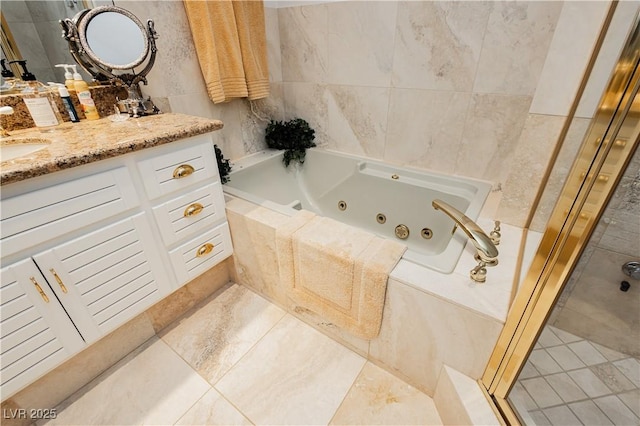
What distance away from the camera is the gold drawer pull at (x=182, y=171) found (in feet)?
3.42

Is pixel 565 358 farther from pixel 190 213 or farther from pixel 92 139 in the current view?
pixel 92 139

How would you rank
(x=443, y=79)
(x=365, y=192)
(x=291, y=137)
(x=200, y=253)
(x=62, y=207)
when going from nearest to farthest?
(x=62, y=207) → (x=200, y=253) → (x=443, y=79) → (x=365, y=192) → (x=291, y=137)

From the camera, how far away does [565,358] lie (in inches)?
39.0

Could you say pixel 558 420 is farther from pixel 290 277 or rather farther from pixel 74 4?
pixel 74 4

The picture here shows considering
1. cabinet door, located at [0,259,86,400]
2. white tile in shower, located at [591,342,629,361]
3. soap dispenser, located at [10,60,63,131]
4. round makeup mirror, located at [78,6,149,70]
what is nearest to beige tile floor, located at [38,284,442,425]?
cabinet door, located at [0,259,86,400]

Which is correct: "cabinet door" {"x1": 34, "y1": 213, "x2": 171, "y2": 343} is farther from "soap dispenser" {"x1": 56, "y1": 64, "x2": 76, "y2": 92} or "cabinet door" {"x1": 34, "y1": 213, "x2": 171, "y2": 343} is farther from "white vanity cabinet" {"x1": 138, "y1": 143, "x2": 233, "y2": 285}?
"soap dispenser" {"x1": 56, "y1": 64, "x2": 76, "y2": 92}

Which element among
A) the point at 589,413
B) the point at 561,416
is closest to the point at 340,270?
the point at 561,416

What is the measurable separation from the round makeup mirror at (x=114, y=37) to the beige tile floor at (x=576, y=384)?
5.80 ft

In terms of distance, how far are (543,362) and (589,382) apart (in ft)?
1.08

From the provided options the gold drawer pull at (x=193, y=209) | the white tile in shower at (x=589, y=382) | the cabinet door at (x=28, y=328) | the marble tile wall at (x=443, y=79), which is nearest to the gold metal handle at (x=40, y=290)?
the cabinet door at (x=28, y=328)

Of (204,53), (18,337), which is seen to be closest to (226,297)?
(18,337)

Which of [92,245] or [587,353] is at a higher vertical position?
[92,245]

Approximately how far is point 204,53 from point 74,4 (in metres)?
0.51

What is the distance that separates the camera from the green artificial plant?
1.99 meters
